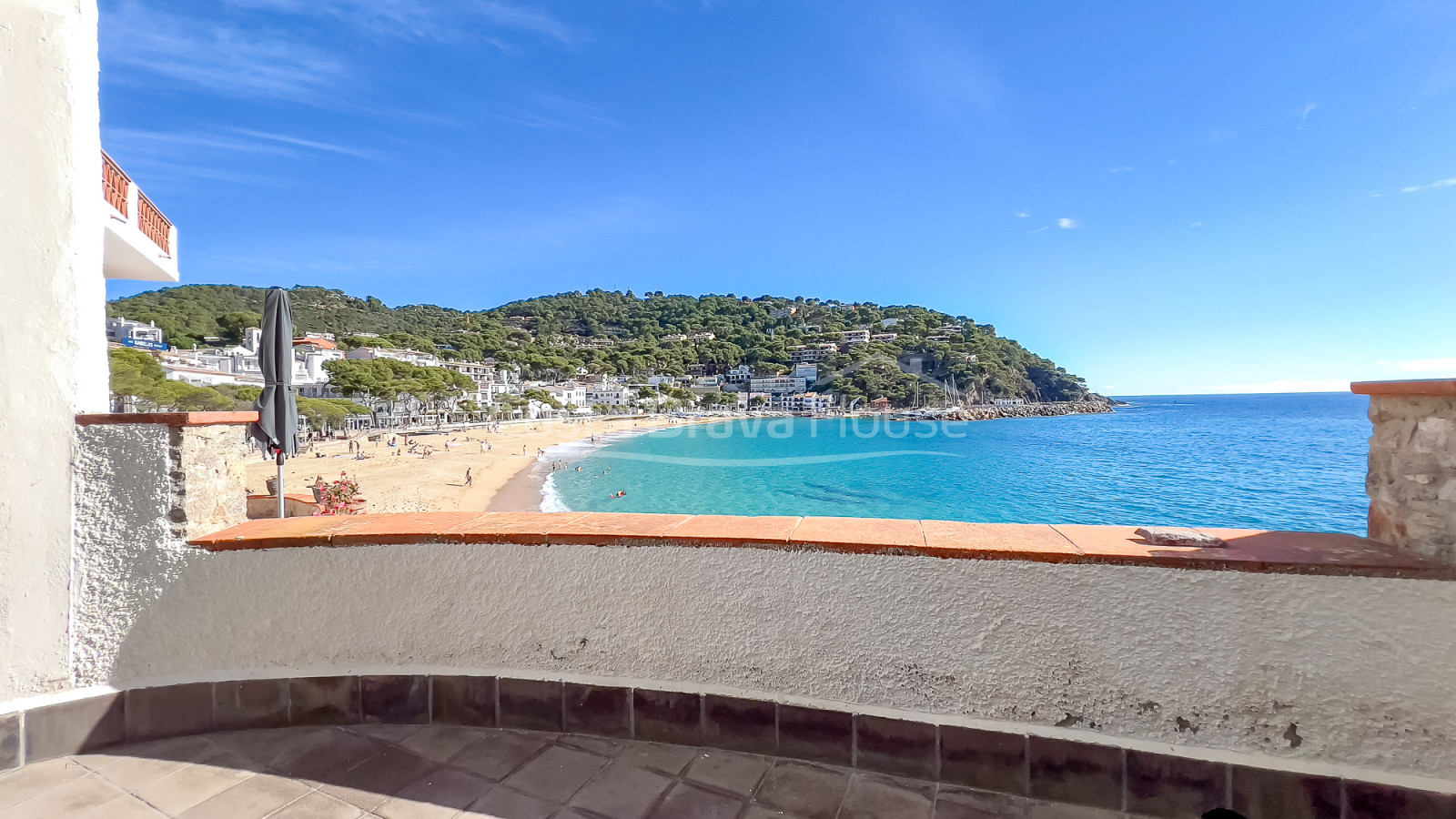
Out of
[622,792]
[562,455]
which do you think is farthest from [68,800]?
[562,455]

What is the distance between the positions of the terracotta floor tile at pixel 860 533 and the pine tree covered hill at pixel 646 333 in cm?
5836

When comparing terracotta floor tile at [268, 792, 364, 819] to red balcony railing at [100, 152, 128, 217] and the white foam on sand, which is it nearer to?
red balcony railing at [100, 152, 128, 217]

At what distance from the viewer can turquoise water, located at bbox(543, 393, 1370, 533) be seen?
19969mm

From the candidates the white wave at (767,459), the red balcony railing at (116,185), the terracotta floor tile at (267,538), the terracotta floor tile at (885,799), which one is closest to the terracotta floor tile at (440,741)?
the terracotta floor tile at (267,538)

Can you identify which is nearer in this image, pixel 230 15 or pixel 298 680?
pixel 298 680

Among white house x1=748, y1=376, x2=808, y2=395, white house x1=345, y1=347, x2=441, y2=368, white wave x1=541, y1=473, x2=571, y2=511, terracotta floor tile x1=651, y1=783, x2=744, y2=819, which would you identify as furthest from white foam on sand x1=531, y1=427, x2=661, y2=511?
white house x1=748, y1=376, x2=808, y2=395

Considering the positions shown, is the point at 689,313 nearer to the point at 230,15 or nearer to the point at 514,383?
the point at 514,383

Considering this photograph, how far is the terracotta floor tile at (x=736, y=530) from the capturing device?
1655mm

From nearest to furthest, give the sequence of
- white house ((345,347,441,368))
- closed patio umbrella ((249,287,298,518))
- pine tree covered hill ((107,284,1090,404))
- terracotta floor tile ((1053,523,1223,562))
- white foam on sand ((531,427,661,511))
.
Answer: terracotta floor tile ((1053,523,1223,562)) < closed patio umbrella ((249,287,298,518)) < white foam on sand ((531,427,661,511)) < pine tree covered hill ((107,284,1090,404)) < white house ((345,347,441,368))

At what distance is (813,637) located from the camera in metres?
1.66

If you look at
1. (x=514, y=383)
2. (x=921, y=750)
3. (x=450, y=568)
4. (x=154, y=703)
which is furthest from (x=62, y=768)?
(x=514, y=383)

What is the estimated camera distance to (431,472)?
23938 mm

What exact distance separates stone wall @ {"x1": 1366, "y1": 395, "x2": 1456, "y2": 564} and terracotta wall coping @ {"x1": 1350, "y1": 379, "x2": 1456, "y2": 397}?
0.02 meters

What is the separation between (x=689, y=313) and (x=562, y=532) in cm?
12017
